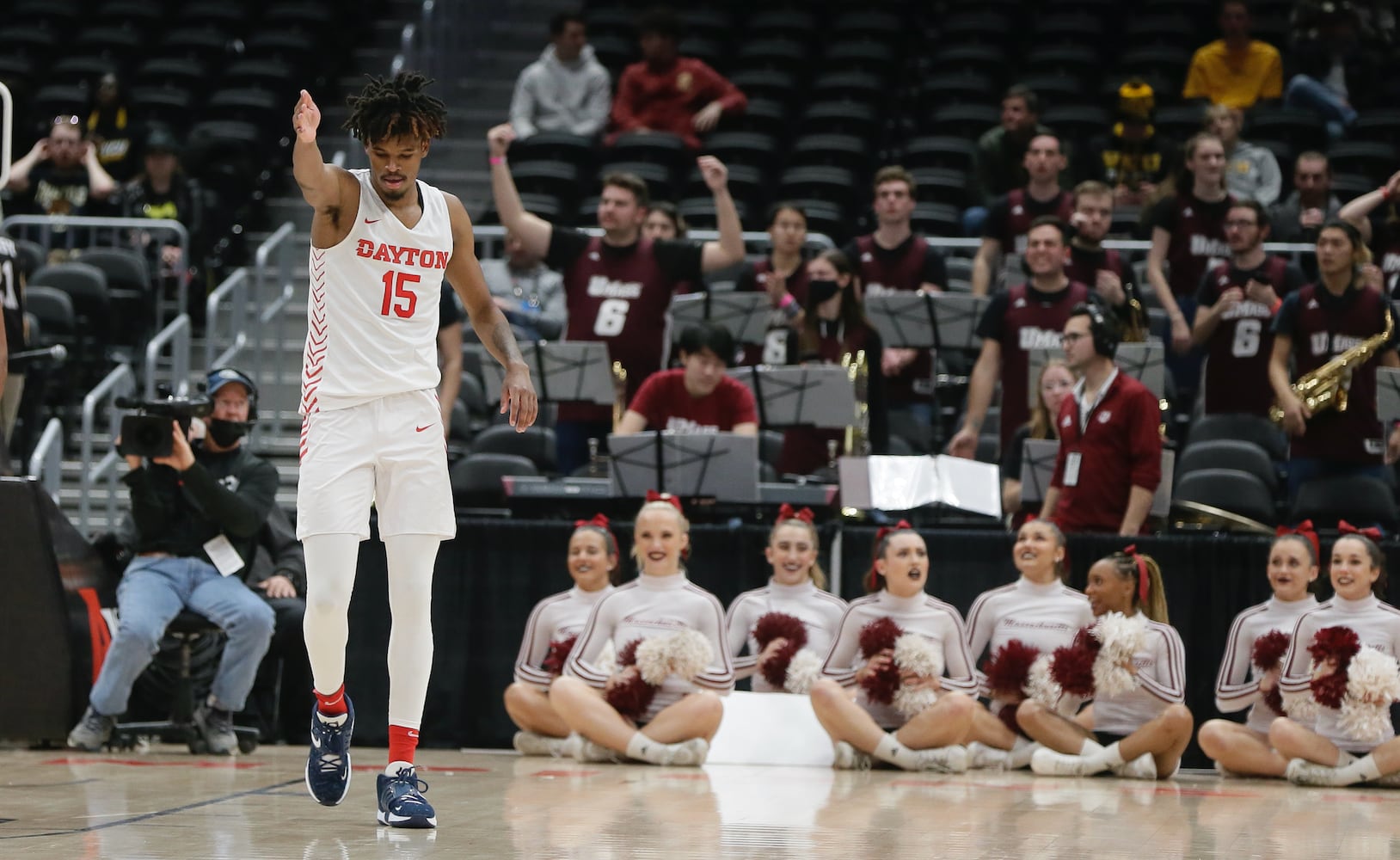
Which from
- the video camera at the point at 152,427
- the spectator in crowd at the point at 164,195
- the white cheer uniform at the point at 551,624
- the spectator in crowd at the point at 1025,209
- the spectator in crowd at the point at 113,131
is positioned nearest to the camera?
the video camera at the point at 152,427

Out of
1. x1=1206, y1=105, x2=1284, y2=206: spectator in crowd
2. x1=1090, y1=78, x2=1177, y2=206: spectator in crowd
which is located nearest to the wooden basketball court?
x1=1206, y1=105, x2=1284, y2=206: spectator in crowd

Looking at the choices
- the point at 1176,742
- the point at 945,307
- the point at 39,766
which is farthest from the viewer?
the point at 945,307

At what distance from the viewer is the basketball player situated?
5152 millimetres

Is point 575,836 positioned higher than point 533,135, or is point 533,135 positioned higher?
point 533,135

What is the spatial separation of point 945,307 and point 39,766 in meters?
5.49

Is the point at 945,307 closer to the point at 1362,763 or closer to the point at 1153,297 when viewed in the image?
the point at 1153,297

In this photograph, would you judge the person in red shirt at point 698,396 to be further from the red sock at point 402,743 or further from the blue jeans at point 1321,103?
the blue jeans at point 1321,103

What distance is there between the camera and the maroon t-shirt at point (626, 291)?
10.4m

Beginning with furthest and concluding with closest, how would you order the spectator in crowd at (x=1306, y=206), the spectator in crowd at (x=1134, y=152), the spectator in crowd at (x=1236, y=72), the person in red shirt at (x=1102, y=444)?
the spectator in crowd at (x=1236, y=72) < the spectator in crowd at (x=1134, y=152) < the spectator in crowd at (x=1306, y=206) < the person in red shirt at (x=1102, y=444)

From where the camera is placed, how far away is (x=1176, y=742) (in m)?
7.83

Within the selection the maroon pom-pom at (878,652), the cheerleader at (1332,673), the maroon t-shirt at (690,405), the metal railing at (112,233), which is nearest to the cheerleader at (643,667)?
the maroon pom-pom at (878,652)

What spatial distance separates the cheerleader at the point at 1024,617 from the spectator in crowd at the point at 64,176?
25.3ft

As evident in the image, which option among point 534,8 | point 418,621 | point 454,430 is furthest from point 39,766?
point 534,8

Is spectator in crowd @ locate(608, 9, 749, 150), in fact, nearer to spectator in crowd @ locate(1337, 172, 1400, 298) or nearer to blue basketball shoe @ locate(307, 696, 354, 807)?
spectator in crowd @ locate(1337, 172, 1400, 298)
